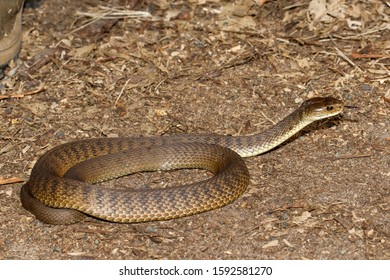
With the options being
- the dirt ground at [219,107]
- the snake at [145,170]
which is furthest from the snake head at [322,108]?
the dirt ground at [219,107]

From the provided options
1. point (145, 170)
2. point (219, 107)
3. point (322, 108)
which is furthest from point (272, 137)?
point (145, 170)

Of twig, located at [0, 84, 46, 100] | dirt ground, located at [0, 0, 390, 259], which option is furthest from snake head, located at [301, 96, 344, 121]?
twig, located at [0, 84, 46, 100]

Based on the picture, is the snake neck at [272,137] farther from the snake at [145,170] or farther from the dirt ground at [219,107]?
the dirt ground at [219,107]

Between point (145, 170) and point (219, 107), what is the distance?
1.59 meters

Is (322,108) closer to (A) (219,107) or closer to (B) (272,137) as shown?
(B) (272,137)

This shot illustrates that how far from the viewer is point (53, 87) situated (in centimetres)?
1037

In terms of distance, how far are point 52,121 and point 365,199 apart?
4.16 m

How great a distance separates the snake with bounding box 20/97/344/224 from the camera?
778 cm

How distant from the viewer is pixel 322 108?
8977 mm

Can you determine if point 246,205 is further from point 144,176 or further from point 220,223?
point 144,176

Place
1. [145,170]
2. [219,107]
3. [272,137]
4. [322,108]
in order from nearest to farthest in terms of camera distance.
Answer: [145,170]
[322,108]
[272,137]
[219,107]

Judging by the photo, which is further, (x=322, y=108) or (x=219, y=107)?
(x=219, y=107)

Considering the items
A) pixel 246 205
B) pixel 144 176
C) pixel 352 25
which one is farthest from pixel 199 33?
pixel 246 205
